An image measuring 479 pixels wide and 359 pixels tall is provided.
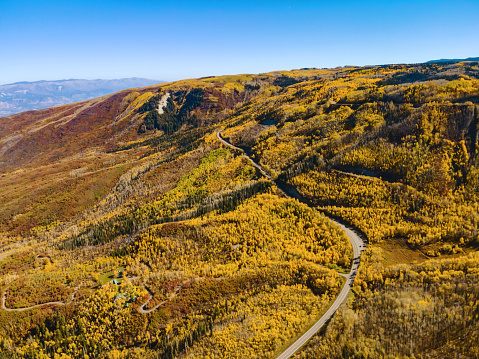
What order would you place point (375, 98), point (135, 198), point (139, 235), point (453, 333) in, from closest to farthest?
1. point (453, 333)
2. point (139, 235)
3. point (375, 98)
4. point (135, 198)

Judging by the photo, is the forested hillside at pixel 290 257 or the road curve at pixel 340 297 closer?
the road curve at pixel 340 297

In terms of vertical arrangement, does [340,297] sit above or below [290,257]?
below

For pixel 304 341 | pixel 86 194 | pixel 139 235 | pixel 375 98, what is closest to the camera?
pixel 304 341

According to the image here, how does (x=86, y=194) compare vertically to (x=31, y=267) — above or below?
above

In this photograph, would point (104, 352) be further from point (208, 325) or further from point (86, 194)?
point (86, 194)

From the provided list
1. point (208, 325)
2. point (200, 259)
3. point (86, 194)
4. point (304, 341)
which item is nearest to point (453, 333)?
point (304, 341)

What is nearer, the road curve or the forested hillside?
the road curve

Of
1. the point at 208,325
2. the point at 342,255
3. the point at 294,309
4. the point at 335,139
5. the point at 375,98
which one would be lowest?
the point at 208,325

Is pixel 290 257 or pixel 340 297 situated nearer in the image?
pixel 340 297
